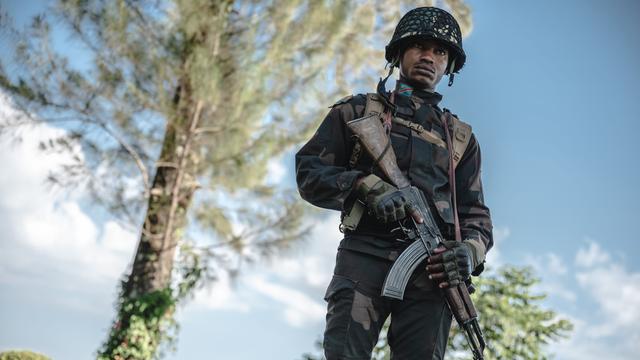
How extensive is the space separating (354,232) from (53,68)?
7.91 metres

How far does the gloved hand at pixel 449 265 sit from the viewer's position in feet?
7.29

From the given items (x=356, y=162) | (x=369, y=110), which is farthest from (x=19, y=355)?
(x=369, y=110)

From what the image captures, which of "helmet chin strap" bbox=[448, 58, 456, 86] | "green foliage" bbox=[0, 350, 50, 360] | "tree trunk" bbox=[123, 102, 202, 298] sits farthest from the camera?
"tree trunk" bbox=[123, 102, 202, 298]

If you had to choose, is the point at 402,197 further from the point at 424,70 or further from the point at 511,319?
the point at 511,319

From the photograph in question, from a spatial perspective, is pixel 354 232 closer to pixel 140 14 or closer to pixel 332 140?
pixel 332 140

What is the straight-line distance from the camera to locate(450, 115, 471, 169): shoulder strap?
8.34ft

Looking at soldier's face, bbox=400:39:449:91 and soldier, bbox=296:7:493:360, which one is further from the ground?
soldier's face, bbox=400:39:449:91

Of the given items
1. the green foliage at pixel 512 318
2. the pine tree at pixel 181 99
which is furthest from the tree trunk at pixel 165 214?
the green foliage at pixel 512 318

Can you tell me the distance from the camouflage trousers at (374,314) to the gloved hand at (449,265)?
0.06 meters

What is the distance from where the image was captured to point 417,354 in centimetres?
220

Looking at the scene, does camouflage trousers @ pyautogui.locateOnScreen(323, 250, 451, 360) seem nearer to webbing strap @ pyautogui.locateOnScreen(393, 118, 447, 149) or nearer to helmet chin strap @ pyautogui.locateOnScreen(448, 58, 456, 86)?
webbing strap @ pyautogui.locateOnScreen(393, 118, 447, 149)

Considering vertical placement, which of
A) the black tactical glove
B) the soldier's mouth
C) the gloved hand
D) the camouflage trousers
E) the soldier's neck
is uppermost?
the soldier's mouth

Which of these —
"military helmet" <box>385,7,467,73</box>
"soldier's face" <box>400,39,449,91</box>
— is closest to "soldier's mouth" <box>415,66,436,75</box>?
"soldier's face" <box>400,39,449,91</box>

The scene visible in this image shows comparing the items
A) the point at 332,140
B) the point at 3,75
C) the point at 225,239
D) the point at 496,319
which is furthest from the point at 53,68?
the point at 332,140
